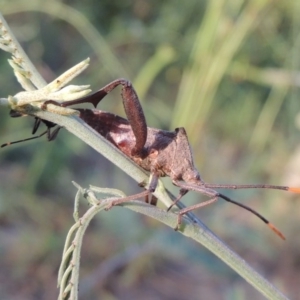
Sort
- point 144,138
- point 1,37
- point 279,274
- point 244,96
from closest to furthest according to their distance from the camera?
point 1,37
point 144,138
point 279,274
point 244,96

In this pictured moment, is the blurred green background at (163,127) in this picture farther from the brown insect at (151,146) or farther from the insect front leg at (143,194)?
the insect front leg at (143,194)

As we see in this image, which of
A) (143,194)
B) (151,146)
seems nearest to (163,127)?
(151,146)

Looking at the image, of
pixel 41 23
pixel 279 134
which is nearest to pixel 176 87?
pixel 279 134

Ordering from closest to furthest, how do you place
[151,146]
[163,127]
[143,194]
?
1. [143,194]
2. [151,146]
3. [163,127]

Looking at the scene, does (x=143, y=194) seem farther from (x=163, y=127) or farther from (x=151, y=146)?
(x=163, y=127)

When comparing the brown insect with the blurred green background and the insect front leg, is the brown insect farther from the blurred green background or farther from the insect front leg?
the blurred green background

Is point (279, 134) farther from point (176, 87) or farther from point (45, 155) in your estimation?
point (45, 155)
